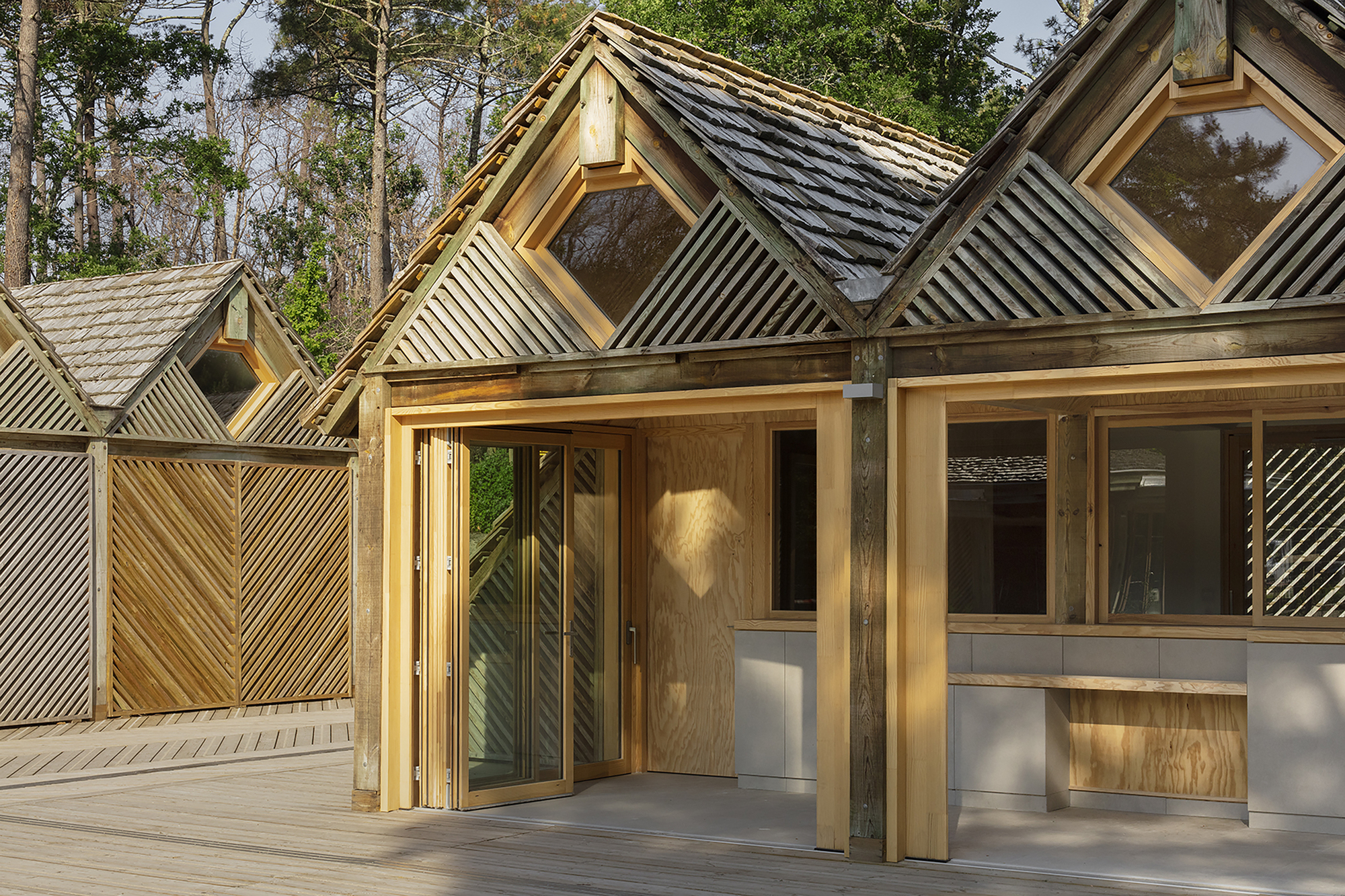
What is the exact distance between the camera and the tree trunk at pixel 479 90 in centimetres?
2738

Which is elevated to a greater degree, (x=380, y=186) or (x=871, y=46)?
(x=871, y=46)

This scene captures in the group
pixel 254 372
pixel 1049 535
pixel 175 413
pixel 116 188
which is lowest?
pixel 1049 535

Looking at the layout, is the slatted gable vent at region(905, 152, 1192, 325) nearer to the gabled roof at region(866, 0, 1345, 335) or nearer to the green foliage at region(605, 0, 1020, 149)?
the gabled roof at region(866, 0, 1345, 335)

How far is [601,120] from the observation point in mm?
7984

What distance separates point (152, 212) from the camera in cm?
3256

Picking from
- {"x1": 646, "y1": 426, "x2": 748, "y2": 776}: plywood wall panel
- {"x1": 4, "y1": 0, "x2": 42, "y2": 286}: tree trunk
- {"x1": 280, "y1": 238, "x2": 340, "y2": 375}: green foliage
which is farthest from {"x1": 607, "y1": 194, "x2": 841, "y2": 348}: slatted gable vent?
{"x1": 4, "y1": 0, "x2": 42, "y2": 286}: tree trunk

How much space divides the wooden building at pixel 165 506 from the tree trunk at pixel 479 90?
465 inches

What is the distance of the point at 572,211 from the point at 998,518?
11.0 feet

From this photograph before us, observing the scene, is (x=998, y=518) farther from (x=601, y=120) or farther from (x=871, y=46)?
(x=871, y=46)

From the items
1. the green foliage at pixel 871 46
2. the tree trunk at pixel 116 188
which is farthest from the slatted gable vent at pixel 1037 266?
the tree trunk at pixel 116 188

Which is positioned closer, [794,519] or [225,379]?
[794,519]

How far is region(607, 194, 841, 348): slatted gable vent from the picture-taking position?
23.8 ft

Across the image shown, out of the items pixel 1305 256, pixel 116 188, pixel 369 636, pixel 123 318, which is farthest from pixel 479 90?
pixel 1305 256

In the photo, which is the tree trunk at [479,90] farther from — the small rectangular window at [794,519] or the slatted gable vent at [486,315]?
the slatted gable vent at [486,315]
